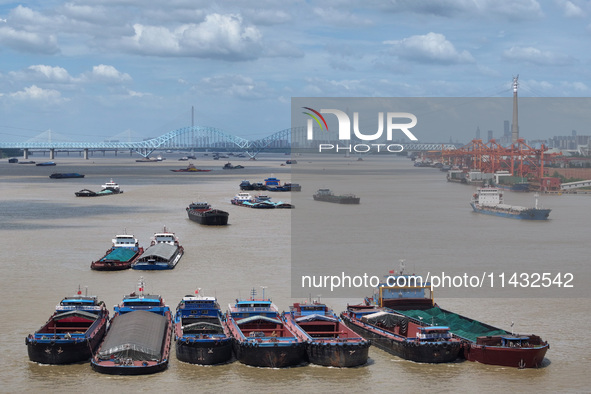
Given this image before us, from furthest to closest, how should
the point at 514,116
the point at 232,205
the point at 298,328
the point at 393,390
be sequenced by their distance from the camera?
1. the point at 514,116
2. the point at 232,205
3. the point at 298,328
4. the point at 393,390

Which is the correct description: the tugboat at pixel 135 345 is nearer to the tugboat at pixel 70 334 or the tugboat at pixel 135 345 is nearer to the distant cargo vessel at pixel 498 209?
the tugboat at pixel 70 334

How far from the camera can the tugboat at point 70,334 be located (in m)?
20.8

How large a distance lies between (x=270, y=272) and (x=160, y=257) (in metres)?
4.45

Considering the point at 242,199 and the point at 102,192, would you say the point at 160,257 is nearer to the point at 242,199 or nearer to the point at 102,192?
the point at 242,199

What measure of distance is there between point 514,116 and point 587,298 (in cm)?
13711

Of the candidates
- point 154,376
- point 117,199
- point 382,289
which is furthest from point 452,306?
point 117,199

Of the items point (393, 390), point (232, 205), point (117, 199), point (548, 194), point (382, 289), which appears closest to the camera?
point (393, 390)

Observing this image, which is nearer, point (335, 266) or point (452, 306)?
point (452, 306)

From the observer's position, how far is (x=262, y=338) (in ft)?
70.2

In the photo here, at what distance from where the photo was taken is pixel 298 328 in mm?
22406

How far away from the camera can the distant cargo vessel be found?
199 ft

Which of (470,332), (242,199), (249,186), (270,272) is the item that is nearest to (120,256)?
(270,272)

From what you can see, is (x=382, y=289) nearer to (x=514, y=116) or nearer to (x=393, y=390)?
(x=393, y=390)

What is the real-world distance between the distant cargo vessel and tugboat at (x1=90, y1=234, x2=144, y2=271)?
3180 cm
